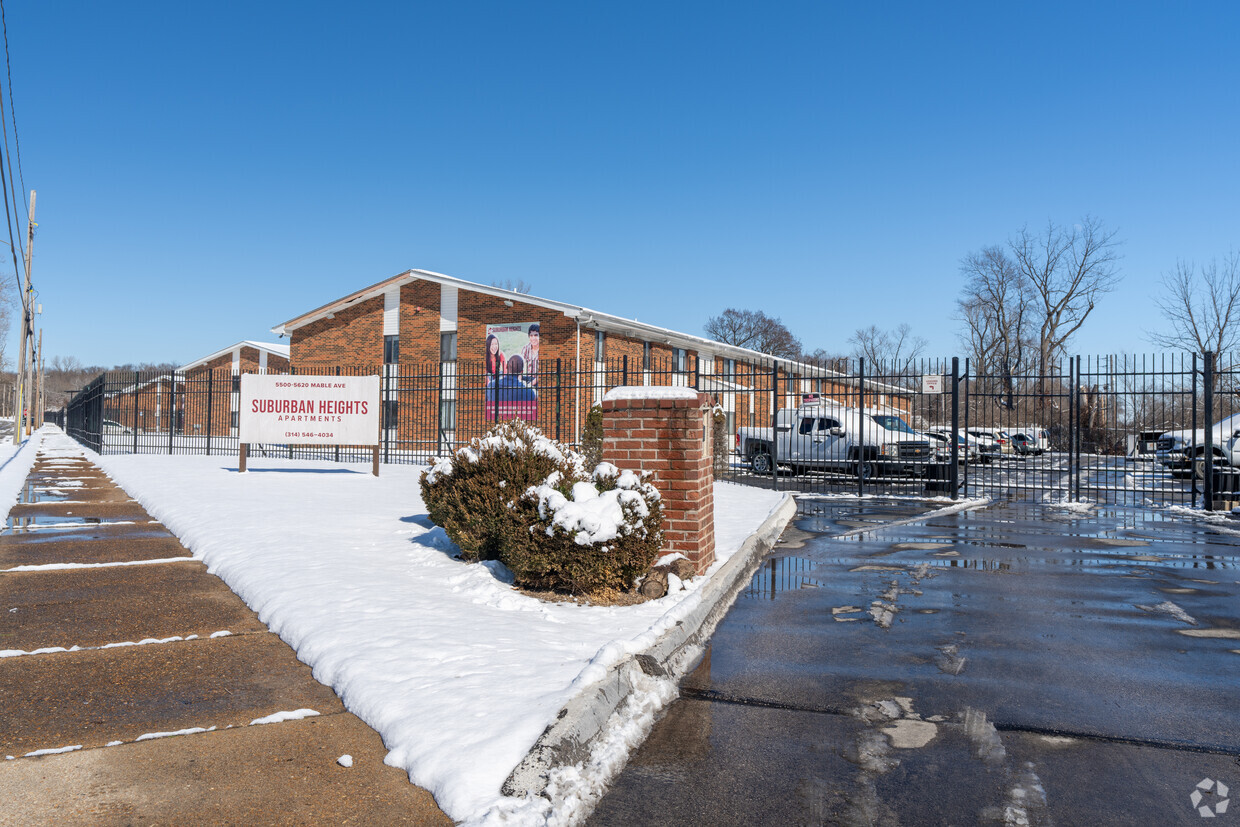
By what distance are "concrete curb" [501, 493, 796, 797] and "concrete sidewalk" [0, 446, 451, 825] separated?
1.29 feet

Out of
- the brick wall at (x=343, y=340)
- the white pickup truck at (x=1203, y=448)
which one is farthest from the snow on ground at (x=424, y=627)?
the brick wall at (x=343, y=340)

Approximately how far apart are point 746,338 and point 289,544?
72.7 meters

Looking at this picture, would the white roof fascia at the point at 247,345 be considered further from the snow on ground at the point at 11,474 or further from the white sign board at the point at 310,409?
the white sign board at the point at 310,409

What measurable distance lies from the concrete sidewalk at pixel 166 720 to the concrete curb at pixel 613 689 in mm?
393

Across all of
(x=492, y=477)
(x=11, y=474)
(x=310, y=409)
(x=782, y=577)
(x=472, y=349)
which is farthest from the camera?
(x=472, y=349)

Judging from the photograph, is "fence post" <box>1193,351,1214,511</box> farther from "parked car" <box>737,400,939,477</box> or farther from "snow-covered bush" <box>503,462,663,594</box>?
"snow-covered bush" <box>503,462,663,594</box>

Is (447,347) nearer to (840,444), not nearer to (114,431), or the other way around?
(840,444)

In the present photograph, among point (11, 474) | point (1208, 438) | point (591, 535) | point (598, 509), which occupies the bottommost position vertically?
point (11, 474)

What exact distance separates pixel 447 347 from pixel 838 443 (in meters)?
17.7

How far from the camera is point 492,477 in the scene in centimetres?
699

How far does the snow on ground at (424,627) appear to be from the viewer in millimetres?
3277

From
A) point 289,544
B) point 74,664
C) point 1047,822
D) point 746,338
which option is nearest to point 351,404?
point 289,544

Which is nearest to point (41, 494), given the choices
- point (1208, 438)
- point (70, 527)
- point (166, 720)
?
point (70, 527)

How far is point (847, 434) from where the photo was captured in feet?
66.3
